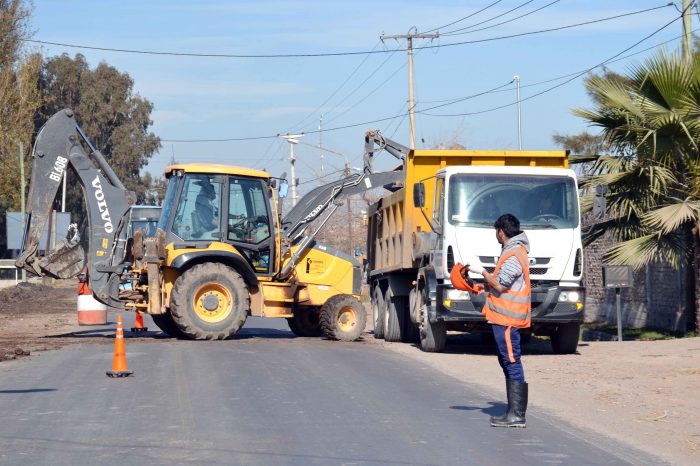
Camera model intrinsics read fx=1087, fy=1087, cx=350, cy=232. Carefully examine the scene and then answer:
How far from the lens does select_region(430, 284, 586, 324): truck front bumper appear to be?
16750 mm

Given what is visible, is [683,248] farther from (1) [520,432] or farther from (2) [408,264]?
(1) [520,432]

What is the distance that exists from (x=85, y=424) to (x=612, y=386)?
6768 mm

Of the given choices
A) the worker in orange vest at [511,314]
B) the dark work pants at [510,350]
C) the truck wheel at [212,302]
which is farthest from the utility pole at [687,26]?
the dark work pants at [510,350]

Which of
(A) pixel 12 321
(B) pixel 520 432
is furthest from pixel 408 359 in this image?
(A) pixel 12 321

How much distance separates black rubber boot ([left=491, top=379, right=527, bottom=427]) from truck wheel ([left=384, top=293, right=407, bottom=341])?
10.9 metres

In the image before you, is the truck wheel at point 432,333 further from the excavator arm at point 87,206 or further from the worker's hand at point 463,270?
the worker's hand at point 463,270

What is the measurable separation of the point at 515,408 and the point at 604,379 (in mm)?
4842

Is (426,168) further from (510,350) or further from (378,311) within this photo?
(510,350)

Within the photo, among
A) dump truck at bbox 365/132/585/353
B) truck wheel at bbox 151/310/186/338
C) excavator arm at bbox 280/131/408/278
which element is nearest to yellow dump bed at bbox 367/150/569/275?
dump truck at bbox 365/132/585/353

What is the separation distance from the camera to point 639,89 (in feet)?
65.4

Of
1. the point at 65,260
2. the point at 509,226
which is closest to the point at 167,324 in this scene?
the point at 65,260

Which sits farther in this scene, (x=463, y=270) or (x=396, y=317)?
(x=396, y=317)

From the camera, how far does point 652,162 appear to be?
20031 mm

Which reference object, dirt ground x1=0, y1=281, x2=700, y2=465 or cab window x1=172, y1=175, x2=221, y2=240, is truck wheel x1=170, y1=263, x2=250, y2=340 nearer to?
cab window x1=172, y1=175, x2=221, y2=240
